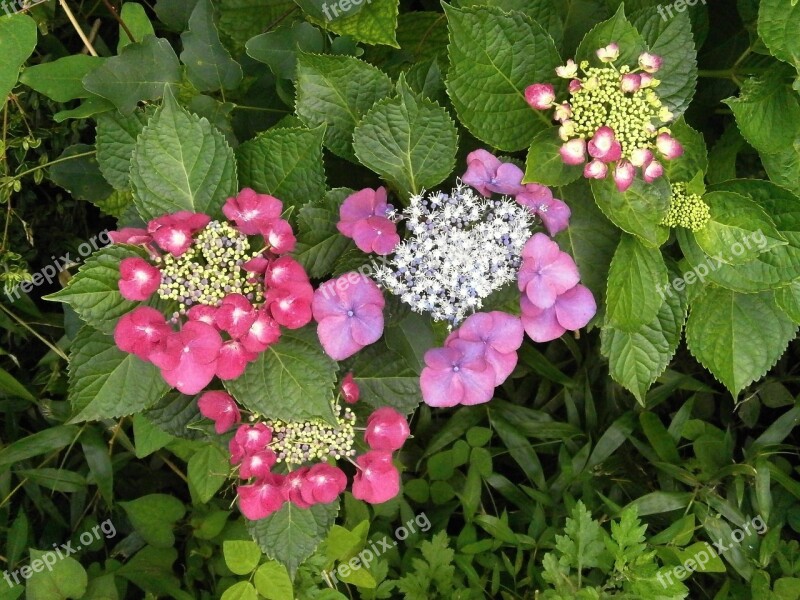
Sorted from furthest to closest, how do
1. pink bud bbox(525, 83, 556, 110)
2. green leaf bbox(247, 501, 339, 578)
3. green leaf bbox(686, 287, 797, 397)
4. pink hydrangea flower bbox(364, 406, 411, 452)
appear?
green leaf bbox(686, 287, 797, 397)
green leaf bbox(247, 501, 339, 578)
pink hydrangea flower bbox(364, 406, 411, 452)
pink bud bbox(525, 83, 556, 110)

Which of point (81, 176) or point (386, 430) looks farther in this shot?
point (81, 176)

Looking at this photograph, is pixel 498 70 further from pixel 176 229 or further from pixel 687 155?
pixel 176 229

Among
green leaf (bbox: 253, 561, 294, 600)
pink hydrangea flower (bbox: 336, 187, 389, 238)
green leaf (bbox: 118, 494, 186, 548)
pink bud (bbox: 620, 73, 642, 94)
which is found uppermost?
pink bud (bbox: 620, 73, 642, 94)

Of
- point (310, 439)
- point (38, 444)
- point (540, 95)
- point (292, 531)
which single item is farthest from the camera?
point (38, 444)

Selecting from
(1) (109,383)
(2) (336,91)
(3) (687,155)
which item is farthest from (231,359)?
(3) (687,155)

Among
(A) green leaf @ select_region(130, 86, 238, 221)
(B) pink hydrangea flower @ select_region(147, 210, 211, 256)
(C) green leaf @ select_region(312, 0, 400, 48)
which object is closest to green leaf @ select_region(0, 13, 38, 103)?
(A) green leaf @ select_region(130, 86, 238, 221)

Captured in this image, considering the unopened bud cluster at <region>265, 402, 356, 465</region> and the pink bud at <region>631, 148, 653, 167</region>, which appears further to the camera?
the unopened bud cluster at <region>265, 402, 356, 465</region>

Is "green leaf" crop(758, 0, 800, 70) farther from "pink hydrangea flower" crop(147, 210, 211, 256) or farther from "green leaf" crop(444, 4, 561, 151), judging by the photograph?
"pink hydrangea flower" crop(147, 210, 211, 256)

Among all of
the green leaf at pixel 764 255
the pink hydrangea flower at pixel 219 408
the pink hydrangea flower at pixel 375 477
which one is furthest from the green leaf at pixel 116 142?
the green leaf at pixel 764 255

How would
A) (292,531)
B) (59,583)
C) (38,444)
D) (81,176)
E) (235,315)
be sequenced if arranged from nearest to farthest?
(235,315) < (292,531) < (81,176) < (59,583) < (38,444)
